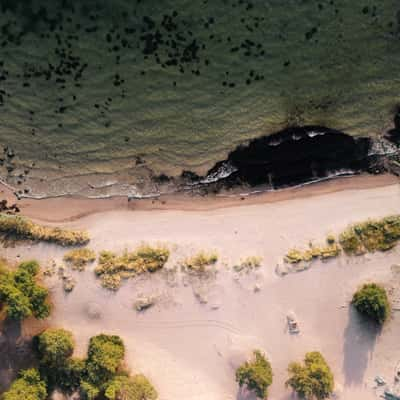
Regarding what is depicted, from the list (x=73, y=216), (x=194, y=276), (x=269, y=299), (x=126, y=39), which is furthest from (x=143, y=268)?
(x=126, y=39)

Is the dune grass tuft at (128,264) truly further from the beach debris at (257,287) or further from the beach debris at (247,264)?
the beach debris at (257,287)

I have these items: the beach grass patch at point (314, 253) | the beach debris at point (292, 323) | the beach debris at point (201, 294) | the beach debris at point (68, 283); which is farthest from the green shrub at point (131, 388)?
A: the beach grass patch at point (314, 253)

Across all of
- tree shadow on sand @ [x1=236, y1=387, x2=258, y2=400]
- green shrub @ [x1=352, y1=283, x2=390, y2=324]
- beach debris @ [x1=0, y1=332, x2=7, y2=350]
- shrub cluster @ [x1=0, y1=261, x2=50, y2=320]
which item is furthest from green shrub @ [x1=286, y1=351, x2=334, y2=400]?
beach debris @ [x1=0, y1=332, x2=7, y2=350]

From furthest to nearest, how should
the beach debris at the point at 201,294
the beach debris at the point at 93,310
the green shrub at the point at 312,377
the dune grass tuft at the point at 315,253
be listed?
the beach debris at the point at 93,310 → the beach debris at the point at 201,294 → the dune grass tuft at the point at 315,253 → the green shrub at the point at 312,377

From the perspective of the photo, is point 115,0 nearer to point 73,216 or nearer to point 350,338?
point 73,216

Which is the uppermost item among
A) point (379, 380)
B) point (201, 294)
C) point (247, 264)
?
point (247, 264)

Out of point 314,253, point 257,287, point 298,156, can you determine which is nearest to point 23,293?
point 257,287

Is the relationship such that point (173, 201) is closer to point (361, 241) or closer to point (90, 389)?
point (361, 241)
